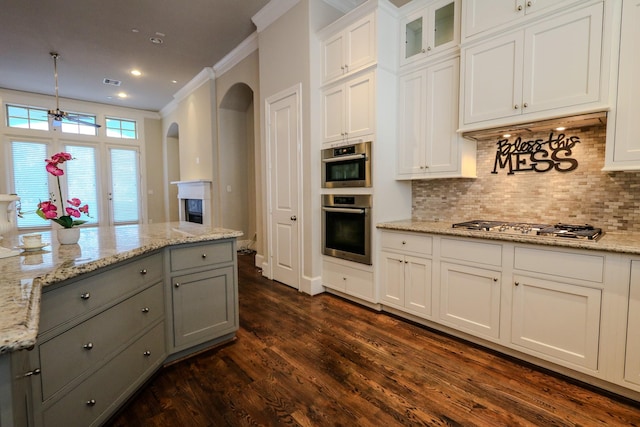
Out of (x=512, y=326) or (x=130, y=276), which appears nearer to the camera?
(x=130, y=276)

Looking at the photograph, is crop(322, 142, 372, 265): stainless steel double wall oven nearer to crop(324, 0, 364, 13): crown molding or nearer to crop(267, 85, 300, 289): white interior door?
crop(267, 85, 300, 289): white interior door

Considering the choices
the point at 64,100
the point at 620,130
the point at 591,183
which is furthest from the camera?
the point at 64,100

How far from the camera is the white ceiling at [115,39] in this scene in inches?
144

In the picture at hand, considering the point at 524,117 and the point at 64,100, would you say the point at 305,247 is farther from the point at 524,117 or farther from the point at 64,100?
the point at 64,100

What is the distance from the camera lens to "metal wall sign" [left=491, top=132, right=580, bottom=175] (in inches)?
90.7

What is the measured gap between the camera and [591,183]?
86.7 inches

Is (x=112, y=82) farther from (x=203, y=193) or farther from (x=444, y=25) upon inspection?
(x=444, y=25)

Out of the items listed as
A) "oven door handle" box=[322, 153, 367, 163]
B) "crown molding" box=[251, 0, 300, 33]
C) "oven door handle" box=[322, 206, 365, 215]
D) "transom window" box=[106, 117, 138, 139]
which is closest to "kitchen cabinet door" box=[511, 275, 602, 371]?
"oven door handle" box=[322, 206, 365, 215]

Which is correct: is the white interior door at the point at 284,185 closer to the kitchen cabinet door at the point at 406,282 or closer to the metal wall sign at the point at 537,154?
the kitchen cabinet door at the point at 406,282

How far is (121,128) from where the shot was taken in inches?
312

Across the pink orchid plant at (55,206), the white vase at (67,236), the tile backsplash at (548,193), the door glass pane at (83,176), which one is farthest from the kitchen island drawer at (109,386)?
the door glass pane at (83,176)

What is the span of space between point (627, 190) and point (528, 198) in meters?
0.58

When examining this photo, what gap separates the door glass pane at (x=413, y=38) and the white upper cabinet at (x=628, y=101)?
4.86ft

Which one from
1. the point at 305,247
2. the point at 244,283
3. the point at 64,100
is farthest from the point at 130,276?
the point at 64,100
